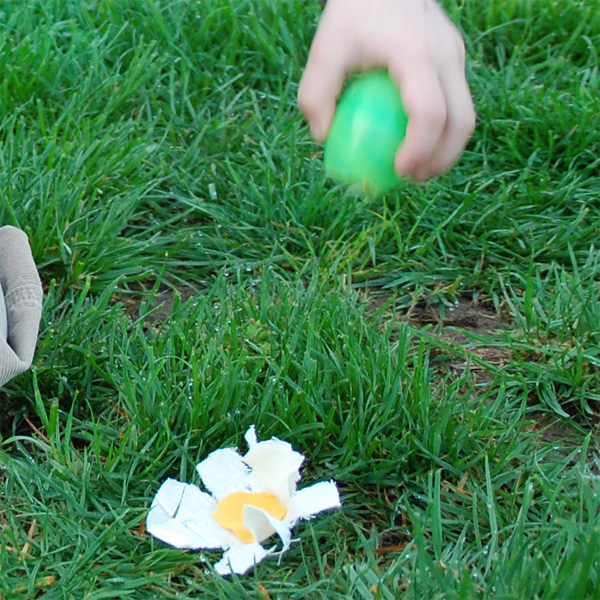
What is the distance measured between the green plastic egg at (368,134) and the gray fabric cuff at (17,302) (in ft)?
2.19

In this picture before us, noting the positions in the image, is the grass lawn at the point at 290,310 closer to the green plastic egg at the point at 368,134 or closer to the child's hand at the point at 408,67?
the green plastic egg at the point at 368,134

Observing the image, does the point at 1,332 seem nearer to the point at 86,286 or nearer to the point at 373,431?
the point at 86,286

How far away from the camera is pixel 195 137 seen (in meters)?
2.77

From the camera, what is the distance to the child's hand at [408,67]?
1.21 metres

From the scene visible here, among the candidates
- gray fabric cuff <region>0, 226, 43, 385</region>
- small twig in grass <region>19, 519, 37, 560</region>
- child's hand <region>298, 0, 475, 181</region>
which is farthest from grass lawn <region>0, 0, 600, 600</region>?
child's hand <region>298, 0, 475, 181</region>

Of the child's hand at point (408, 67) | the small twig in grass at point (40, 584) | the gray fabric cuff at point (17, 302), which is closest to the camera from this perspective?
the child's hand at point (408, 67)

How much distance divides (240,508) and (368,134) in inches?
28.9

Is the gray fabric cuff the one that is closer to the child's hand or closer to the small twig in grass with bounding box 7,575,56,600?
the small twig in grass with bounding box 7,575,56,600

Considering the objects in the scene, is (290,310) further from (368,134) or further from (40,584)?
(40,584)

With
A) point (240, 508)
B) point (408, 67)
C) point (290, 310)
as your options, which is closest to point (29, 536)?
point (240, 508)

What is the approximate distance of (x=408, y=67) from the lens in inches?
48.2

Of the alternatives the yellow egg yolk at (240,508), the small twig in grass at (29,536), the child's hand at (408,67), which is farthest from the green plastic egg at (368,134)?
the small twig in grass at (29,536)

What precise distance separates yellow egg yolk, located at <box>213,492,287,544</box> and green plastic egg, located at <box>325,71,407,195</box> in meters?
0.63

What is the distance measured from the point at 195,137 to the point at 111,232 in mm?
512
